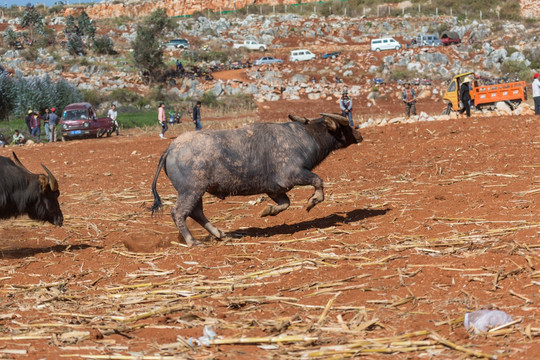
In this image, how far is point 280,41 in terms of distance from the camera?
74875mm

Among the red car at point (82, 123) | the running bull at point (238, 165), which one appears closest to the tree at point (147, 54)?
the red car at point (82, 123)

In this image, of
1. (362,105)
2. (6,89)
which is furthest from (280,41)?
(6,89)

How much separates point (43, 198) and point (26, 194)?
0.33 meters

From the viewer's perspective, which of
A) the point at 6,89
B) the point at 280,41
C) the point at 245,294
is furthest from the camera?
the point at 280,41

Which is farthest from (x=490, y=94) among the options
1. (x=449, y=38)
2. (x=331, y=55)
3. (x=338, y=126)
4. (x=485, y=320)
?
(x=449, y=38)

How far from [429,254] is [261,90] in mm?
47295

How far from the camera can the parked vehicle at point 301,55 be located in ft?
209

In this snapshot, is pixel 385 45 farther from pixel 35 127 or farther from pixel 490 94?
pixel 35 127

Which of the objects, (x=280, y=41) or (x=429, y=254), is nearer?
(x=429, y=254)

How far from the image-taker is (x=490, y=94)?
28.9 m

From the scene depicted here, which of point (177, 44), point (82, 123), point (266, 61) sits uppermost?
point (177, 44)

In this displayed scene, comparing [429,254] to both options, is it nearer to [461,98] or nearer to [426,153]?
[426,153]

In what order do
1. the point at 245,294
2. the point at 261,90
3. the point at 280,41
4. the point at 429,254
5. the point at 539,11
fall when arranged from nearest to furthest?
the point at 245,294, the point at 429,254, the point at 261,90, the point at 280,41, the point at 539,11

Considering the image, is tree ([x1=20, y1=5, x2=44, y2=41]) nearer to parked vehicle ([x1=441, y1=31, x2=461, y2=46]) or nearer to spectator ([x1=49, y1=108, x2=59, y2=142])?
parked vehicle ([x1=441, y1=31, x2=461, y2=46])
